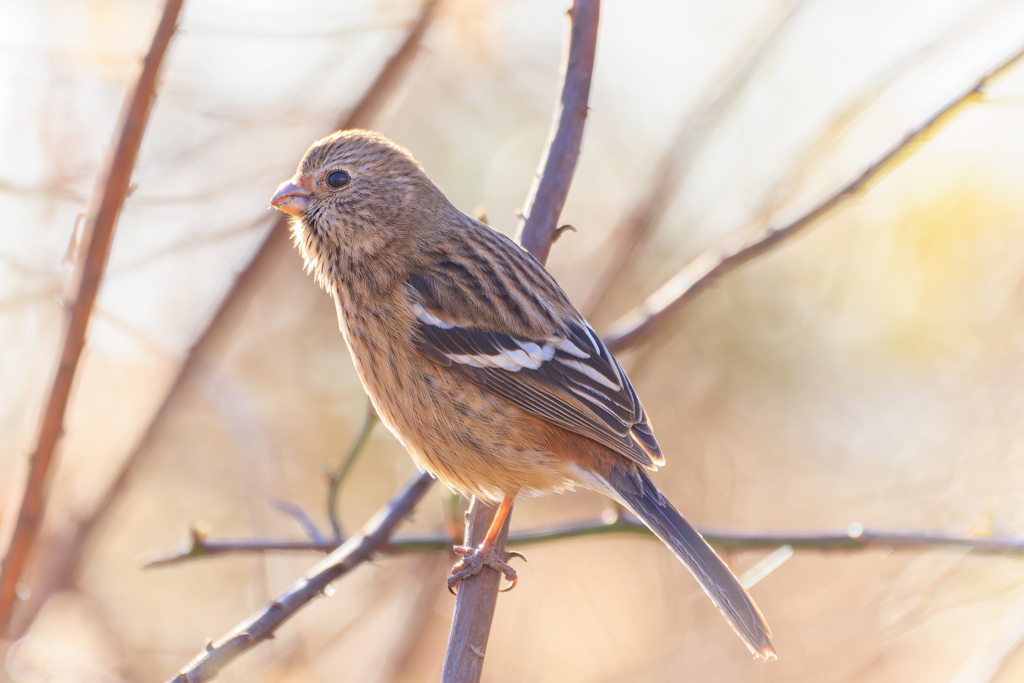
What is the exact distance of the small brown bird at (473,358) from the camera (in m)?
3.41

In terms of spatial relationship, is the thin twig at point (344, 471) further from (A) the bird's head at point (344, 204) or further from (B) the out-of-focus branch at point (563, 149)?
(A) the bird's head at point (344, 204)

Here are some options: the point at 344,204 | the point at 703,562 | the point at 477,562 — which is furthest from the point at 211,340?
the point at 703,562

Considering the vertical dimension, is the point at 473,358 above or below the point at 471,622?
above

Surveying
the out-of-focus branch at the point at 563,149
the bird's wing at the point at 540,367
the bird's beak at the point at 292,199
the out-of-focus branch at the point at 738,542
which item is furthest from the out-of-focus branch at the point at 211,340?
the out-of-focus branch at the point at 563,149

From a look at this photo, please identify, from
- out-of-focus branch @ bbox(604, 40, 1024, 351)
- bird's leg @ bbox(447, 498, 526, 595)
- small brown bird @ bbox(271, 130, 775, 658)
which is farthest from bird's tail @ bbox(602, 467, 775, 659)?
out-of-focus branch @ bbox(604, 40, 1024, 351)

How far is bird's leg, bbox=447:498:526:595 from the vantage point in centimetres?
309

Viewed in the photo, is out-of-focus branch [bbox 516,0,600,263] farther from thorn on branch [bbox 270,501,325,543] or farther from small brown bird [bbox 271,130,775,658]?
thorn on branch [bbox 270,501,325,543]

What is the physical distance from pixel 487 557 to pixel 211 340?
192 centimetres

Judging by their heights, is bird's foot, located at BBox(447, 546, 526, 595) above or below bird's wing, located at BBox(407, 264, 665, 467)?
below

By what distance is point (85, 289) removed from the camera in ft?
9.62

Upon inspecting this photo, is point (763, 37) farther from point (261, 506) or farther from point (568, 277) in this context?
point (261, 506)

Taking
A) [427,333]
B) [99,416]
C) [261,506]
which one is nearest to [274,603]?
[427,333]

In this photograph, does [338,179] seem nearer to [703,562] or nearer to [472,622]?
[472,622]

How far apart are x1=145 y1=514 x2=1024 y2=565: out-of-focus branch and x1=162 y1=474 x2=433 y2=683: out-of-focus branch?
0.49 ft
